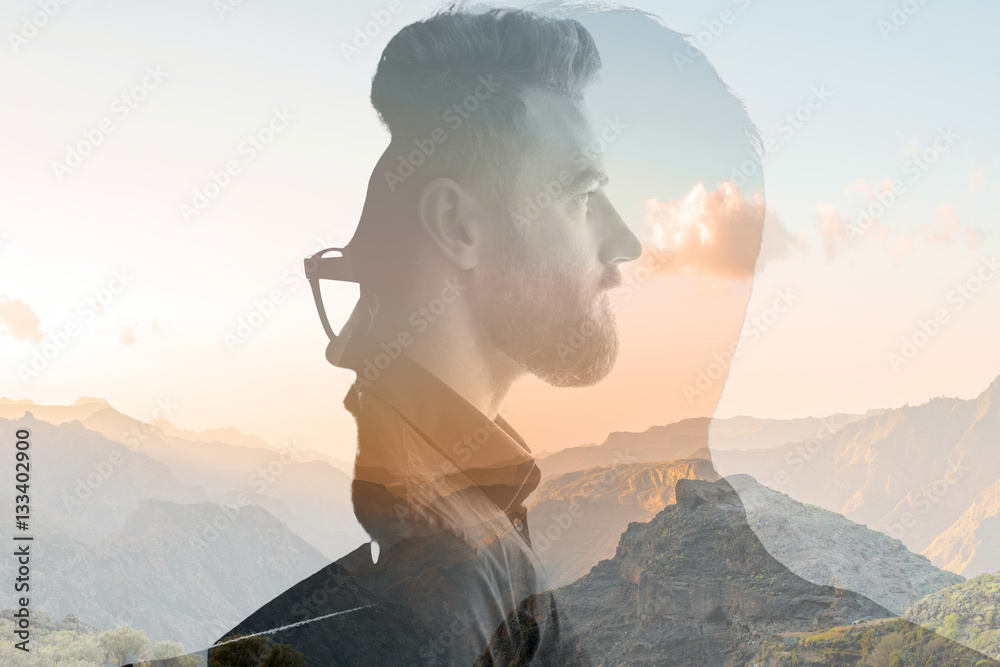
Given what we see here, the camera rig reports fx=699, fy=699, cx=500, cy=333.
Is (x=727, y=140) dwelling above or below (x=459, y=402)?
above

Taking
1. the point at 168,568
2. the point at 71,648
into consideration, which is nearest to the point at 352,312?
the point at 71,648

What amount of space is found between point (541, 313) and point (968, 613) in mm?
49795

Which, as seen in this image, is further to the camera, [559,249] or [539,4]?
[539,4]

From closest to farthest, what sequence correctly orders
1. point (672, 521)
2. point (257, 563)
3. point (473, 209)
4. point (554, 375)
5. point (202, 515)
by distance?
point (473, 209) → point (554, 375) → point (672, 521) → point (257, 563) → point (202, 515)

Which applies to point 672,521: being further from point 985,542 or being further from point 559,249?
point 559,249

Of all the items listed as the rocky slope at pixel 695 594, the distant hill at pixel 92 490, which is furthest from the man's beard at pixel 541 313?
the distant hill at pixel 92 490

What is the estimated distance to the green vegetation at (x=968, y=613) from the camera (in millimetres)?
36125

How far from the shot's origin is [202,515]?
66.9 m

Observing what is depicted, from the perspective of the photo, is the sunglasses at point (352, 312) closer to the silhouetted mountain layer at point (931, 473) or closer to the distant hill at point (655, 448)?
the distant hill at point (655, 448)

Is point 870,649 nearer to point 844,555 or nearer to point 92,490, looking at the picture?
point 844,555

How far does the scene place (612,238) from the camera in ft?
3.47

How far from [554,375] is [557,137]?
38 centimetres

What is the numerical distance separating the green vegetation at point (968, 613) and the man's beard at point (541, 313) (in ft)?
140

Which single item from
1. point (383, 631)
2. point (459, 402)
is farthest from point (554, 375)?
point (383, 631)
